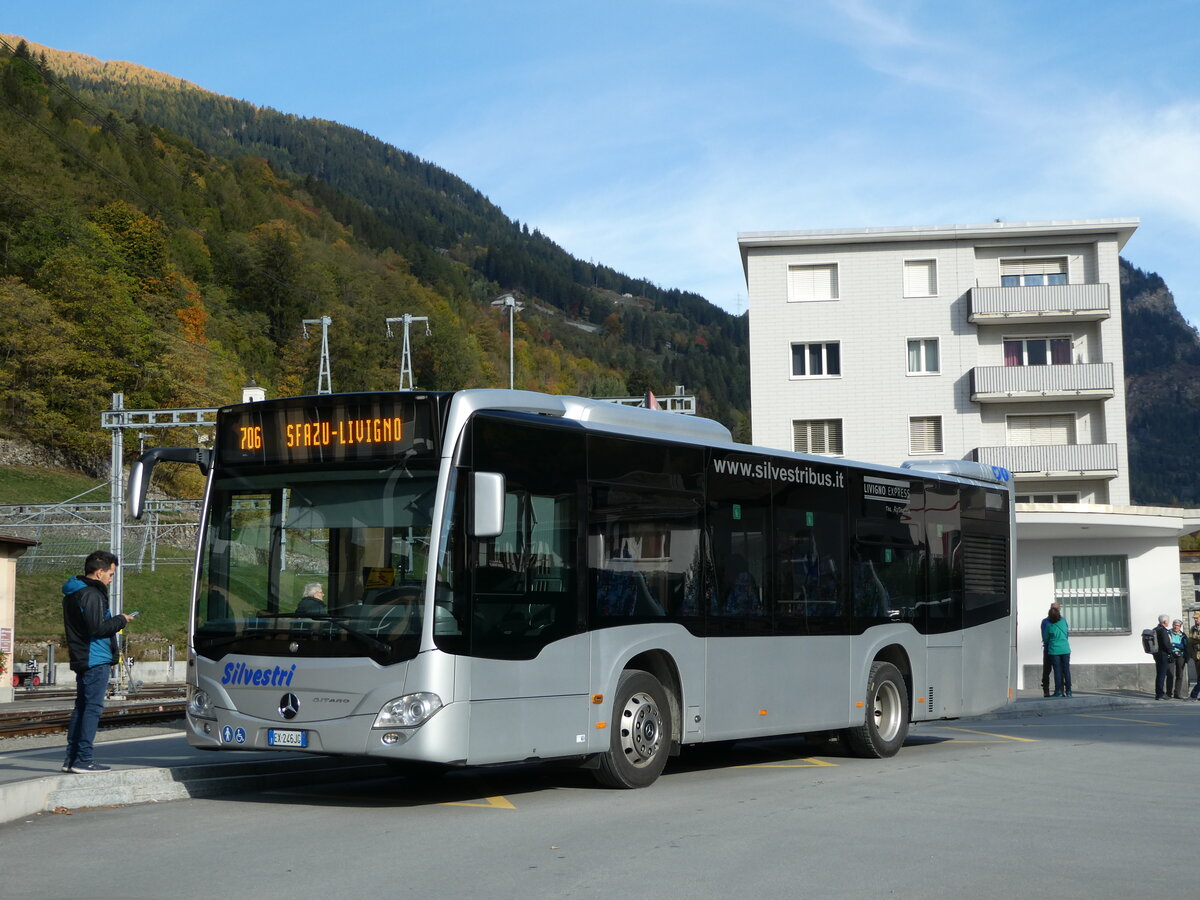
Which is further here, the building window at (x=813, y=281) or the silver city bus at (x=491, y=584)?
the building window at (x=813, y=281)

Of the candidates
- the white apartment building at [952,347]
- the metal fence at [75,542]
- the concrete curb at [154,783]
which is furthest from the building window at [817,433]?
the concrete curb at [154,783]

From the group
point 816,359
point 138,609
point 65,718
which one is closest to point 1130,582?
point 816,359

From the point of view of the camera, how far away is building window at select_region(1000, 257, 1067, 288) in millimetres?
54344

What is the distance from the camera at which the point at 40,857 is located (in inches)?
320

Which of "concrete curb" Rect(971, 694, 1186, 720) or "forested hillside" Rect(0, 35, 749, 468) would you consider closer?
"concrete curb" Rect(971, 694, 1186, 720)

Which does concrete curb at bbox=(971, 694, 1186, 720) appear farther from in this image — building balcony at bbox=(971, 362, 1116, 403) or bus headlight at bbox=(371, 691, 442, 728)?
building balcony at bbox=(971, 362, 1116, 403)

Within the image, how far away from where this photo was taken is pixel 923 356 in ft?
177

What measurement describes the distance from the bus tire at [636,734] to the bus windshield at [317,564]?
2.07 meters

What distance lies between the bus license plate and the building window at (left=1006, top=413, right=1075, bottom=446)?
46706mm

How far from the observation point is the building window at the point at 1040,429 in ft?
175

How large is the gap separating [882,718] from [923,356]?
40.6m

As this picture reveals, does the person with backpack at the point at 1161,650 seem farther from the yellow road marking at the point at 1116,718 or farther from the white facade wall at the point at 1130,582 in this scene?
the white facade wall at the point at 1130,582

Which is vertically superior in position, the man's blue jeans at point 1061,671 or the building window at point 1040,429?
the building window at point 1040,429

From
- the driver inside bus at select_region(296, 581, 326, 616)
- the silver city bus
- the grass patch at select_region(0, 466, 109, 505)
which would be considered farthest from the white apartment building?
the driver inside bus at select_region(296, 581, 326, 616)
